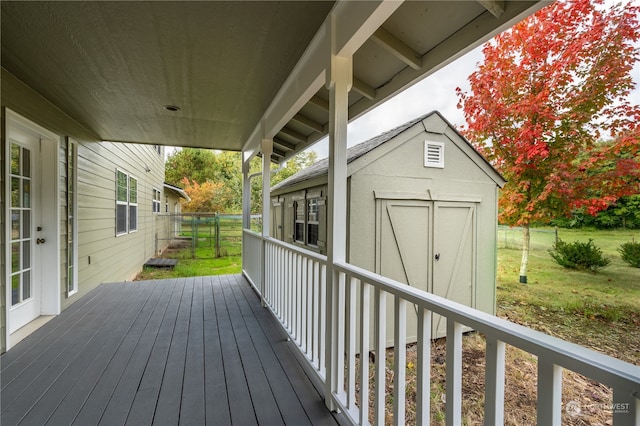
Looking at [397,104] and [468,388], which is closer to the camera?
[468,388]

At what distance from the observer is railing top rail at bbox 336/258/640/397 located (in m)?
0.61

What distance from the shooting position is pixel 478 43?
5.36ft

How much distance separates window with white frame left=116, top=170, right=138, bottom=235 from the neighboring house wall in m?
0.19

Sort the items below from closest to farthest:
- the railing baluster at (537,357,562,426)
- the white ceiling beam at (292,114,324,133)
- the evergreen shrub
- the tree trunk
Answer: the railing baluster at (537,357,562,426)
the evergreen shrub
the white ceiling beam at (292,114,324,133)
the tree trunk

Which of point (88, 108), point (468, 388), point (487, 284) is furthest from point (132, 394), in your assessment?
point (487, 284)

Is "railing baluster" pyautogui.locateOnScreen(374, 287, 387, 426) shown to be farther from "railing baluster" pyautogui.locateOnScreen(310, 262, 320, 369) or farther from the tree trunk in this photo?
the tree trunk

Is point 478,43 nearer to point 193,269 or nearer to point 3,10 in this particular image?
point 3,10

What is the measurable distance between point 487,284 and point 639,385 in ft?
19.0

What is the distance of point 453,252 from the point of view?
17.4ft

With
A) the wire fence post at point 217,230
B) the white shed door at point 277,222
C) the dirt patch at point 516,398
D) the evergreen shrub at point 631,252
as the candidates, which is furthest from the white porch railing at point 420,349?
the wire fence post at point 217,230

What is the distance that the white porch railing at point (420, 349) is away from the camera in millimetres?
660

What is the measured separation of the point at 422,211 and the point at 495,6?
3.81 m

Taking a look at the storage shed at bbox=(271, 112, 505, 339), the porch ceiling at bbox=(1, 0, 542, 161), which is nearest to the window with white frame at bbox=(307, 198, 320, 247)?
the storage shed at bbox=(271, 112, 505, 339)

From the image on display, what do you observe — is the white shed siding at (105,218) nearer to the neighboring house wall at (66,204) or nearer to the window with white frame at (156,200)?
the neighboring house wall at (66,204)
